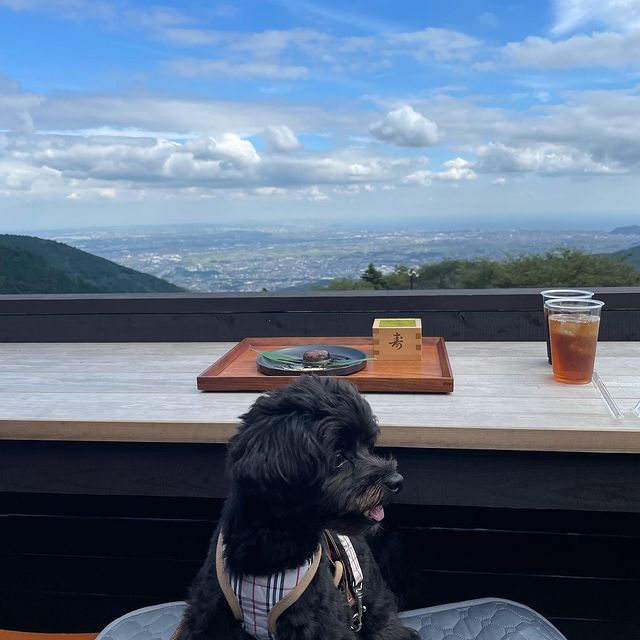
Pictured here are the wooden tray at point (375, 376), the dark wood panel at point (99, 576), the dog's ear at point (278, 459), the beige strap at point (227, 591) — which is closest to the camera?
the dog's ear at point (278, 459)

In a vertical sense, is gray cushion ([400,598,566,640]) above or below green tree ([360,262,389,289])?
below

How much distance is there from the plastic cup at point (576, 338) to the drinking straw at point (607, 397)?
34 mm

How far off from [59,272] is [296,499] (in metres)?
2.25

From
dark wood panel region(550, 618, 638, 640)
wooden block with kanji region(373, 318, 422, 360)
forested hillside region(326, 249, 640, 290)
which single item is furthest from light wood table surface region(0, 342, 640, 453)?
dark wood panel region(550, 618, 638, 640)

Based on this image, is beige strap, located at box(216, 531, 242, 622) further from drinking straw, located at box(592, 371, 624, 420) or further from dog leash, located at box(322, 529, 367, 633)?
drinking straw, located at box(592, 371, 624, 420)

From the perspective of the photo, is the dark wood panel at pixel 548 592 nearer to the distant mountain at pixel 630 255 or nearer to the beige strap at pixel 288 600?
the beige strap at pixel 288 600

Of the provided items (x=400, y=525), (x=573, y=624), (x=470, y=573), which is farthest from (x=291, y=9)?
(x=573, y=624)

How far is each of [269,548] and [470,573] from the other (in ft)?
4.05

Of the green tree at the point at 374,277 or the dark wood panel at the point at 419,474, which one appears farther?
the green tree at the point at 374,277

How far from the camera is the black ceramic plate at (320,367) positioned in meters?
1.84

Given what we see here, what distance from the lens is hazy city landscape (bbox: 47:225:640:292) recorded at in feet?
9.11

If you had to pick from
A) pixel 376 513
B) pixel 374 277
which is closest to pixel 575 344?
pixel 376 513

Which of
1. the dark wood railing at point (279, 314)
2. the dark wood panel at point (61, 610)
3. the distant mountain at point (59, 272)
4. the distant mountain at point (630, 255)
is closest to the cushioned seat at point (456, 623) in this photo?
the dark wood panel at point (61, 610)

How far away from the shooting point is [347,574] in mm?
1437
